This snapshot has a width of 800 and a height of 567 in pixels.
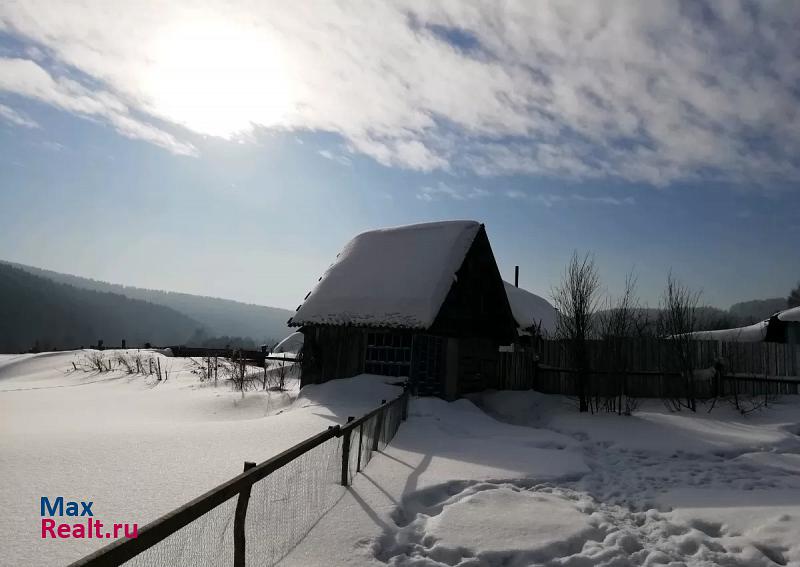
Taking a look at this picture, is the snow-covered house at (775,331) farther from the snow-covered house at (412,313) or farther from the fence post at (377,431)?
the fence post at (377,431)

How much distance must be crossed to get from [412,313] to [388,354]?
175cm

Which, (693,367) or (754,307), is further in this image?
(754,307)

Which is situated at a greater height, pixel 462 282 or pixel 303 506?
pixel 462 282

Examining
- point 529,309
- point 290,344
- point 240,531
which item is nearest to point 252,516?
point 240,531

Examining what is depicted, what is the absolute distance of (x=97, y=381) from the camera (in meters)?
23.3

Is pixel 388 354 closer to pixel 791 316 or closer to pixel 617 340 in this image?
pixel 617 340

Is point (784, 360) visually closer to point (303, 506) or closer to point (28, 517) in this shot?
point (303, 506)

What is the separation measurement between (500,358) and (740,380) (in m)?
7.83

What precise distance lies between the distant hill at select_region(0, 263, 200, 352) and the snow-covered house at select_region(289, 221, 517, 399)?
4046 inches

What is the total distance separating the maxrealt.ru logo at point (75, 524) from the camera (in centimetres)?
436

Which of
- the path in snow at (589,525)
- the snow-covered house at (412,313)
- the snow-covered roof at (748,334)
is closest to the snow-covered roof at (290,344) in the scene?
the snow-covered house at (412,313)

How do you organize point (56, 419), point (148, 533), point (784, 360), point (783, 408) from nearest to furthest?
point (148, 533)
point (56, 419)
point (783, 408)
point (784, 360)

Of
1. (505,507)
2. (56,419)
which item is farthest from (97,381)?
(505,507)

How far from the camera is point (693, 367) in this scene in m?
16.3
